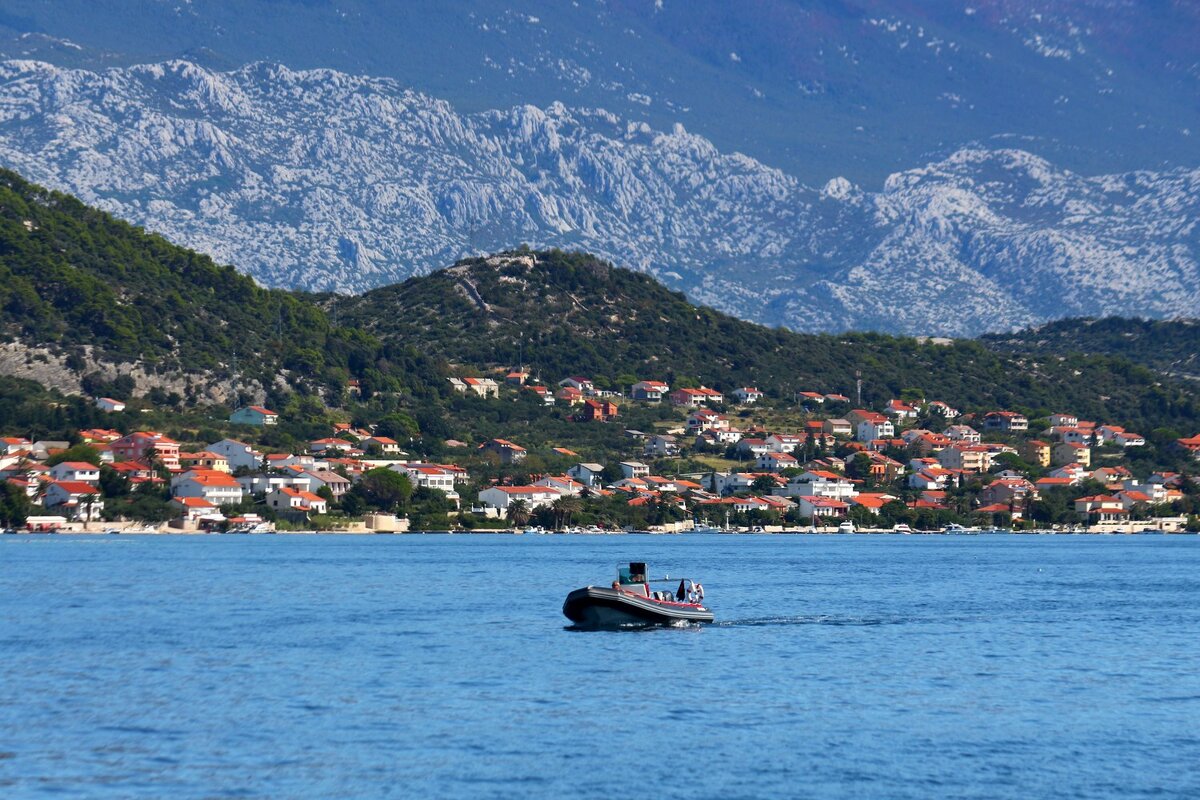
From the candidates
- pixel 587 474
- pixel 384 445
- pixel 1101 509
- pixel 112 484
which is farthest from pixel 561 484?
pixel 1101 509

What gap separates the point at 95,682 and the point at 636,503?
110811 millimetres

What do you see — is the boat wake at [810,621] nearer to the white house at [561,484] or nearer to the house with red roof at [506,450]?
the white house at [561,484]

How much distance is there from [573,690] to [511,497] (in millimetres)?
109100

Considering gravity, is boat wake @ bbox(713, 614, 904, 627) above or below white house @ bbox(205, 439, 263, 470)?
below

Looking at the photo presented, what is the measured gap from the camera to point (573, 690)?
44.9m

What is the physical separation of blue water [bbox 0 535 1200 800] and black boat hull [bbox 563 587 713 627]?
91 cm

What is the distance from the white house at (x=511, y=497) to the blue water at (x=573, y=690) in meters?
69.0

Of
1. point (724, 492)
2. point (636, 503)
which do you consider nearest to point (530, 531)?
point (636, 503)

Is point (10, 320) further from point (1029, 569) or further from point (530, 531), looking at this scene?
point (1029, 569)

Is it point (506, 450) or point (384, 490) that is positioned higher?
point (506, 450)

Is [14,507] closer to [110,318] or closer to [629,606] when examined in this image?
[110,318]

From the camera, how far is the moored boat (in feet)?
195

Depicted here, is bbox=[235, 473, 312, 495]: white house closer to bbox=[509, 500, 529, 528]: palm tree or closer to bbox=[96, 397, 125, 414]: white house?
bbox=[509, 500, 529, 528]: palm tree

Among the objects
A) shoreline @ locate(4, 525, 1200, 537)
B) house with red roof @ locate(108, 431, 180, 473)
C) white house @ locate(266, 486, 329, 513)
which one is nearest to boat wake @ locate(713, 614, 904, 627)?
shoreline @ locate(4, 525, 1200, 537)
